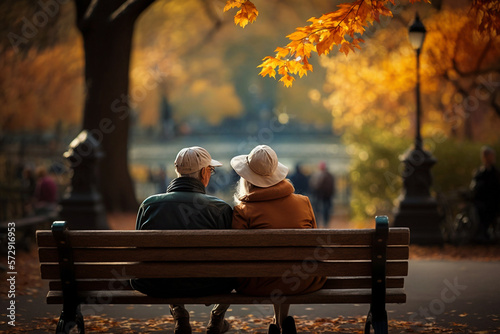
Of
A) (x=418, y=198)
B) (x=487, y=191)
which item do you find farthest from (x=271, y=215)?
(x=418, y=198)

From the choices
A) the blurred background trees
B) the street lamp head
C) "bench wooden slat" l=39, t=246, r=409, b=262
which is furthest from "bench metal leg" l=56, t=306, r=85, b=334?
the street lamp head

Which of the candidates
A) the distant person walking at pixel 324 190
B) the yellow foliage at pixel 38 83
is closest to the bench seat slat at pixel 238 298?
the distant person walking at pixel 324 190

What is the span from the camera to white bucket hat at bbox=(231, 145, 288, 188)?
5348 millimetres

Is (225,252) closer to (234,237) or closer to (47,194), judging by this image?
(234,237)

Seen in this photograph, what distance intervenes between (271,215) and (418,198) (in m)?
7.51

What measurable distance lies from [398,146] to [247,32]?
142ft

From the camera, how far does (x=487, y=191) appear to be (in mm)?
11742

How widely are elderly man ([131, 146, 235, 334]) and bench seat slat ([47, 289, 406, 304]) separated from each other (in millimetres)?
48

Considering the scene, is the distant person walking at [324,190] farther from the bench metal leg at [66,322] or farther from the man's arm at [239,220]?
the bench metal leg at [66,322]

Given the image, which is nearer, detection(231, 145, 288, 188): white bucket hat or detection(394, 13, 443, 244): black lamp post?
detection(231, 145, 288, 188): white bucket hat

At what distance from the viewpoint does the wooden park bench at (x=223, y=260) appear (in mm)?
5012

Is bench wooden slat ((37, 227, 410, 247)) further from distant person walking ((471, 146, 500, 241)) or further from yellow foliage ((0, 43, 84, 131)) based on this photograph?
yellow foliage ((0, 43, 84, 131))

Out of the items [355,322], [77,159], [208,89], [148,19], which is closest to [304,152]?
[208,89]

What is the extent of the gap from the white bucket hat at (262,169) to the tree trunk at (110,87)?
33.5ft
